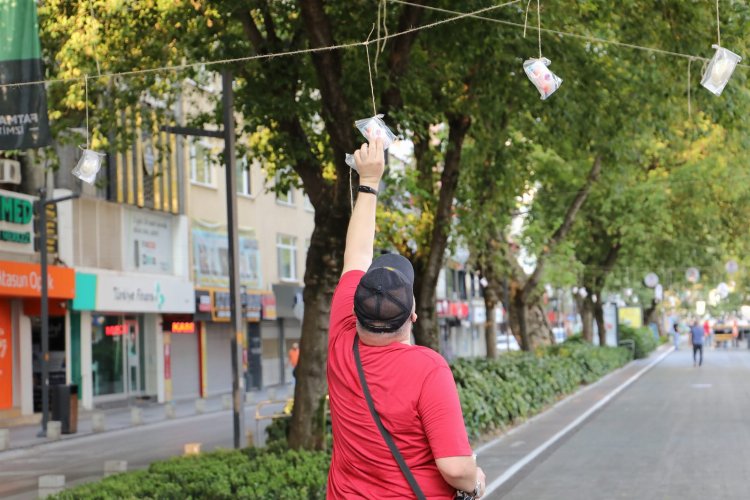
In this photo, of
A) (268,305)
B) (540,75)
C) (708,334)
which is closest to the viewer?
(540,75)

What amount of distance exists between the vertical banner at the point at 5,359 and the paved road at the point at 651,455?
13870 millimetres

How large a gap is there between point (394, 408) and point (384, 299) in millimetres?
321

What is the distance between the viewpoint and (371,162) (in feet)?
12.6

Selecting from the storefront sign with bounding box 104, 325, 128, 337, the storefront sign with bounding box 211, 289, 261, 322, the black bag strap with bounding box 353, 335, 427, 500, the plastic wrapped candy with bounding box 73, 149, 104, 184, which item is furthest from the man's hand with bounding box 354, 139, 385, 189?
the storefront sign with bounding box 211, 289, 261, 322

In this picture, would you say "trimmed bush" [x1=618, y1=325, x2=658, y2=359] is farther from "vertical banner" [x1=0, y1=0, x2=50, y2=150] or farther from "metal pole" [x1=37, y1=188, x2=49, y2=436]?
"vertical banner" [x1=0, y1=0, x2=50, y2=150]

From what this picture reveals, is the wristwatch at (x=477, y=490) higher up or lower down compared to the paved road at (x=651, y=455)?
higher up

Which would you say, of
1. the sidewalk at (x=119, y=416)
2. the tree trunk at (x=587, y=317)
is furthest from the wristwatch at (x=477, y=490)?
the tree trunk at (x=587, y=317)

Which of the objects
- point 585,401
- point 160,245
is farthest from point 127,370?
point 585,401

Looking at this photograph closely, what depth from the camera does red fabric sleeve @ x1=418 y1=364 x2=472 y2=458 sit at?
10.5 feet

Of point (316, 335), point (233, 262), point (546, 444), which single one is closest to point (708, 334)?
point (546, 444)

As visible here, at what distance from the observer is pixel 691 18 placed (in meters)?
13.5

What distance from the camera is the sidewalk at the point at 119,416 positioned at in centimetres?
2277

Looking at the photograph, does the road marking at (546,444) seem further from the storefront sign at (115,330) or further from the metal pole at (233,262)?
the storefront sign at (115,330)

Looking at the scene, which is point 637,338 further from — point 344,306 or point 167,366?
point 344,306
